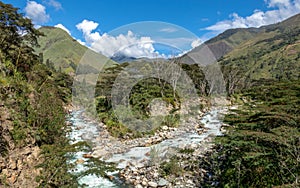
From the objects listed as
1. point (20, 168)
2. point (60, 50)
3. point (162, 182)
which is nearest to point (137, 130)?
point (162, 182)

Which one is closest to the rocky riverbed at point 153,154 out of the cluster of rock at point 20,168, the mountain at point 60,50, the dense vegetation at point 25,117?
the dense vegetation at point 25,117

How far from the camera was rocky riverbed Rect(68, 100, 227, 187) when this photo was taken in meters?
11.5

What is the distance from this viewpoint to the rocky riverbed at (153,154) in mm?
11508

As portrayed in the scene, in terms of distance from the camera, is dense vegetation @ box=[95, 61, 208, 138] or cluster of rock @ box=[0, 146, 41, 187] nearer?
cluster of rock @ box=[0, 146, 41, 187]

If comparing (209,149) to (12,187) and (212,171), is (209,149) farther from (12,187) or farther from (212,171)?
(12,187)

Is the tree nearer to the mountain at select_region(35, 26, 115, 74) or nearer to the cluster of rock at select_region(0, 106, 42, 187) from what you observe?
the cluster of rock at select_region(0, 106, 42, 187)

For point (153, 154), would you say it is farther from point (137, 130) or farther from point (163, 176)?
point (137, 130)

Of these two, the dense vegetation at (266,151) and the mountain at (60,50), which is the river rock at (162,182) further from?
the mountain at (60,50)

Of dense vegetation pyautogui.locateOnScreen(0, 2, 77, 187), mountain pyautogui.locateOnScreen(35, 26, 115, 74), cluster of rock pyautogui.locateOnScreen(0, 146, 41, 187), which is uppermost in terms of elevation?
mountain pyautogui.locateOnScreen(35, 26, 115, 74)

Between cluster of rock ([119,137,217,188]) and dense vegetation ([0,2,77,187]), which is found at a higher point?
dense vegetation ([0,2,77,187])

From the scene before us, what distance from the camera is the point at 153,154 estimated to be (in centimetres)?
1432

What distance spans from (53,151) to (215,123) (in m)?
17.4

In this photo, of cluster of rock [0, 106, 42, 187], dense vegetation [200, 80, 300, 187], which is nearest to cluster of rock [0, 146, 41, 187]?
cluster of rock [0, 106, 42, 187]

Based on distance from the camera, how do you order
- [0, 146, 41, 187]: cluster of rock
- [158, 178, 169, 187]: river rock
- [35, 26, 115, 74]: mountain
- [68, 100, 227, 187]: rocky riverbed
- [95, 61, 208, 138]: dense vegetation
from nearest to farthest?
[0, 146, 41, 187]: cluster of rock, [158, 178, 169, 187]: river rock, [68, 100, 227, 187]: rocky riverbed, [95, 61, 208, 138]: dense vegetation, [35, 26, 115, 74]: mountain
